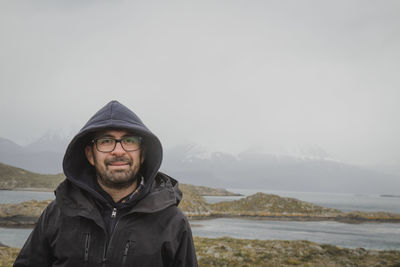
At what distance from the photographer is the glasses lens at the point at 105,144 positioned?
3061mm

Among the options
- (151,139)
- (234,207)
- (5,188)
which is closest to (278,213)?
(234,207)

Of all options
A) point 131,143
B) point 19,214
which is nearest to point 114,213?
Result: point 131,143

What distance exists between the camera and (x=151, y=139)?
135 inches

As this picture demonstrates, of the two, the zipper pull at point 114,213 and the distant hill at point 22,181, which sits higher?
the zipper pull at point 114,213

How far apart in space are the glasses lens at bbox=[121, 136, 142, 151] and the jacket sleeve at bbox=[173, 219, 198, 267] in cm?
110

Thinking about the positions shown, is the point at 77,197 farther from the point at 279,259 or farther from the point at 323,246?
the point at 323,246

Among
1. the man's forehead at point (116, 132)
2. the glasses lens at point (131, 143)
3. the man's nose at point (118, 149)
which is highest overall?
the man's forehead at point (116, 132)

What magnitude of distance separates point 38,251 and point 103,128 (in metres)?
1.45

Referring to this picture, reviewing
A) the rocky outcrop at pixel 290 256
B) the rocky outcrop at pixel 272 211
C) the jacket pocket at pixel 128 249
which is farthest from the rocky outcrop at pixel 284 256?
the rocky outcrop at pixel 272 211

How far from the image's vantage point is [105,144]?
10.1 ft

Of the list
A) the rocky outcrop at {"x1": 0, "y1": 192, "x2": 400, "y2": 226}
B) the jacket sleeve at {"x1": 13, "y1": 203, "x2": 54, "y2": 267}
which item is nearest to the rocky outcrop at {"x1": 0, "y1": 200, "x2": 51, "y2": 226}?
the rocky outcrop at {"x1": 0, "y1": 192, "x2": 400, "y2": 226}

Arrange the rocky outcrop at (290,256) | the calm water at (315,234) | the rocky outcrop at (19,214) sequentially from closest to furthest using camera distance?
the rocky outcrop at (290,256)
the calm water at (315,234)
the rocky outcrop at (19,214)

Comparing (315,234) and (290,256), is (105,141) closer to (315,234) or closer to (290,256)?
(290,256)

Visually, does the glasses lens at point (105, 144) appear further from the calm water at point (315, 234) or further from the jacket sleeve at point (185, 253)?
the calm water at point (315, 234)
